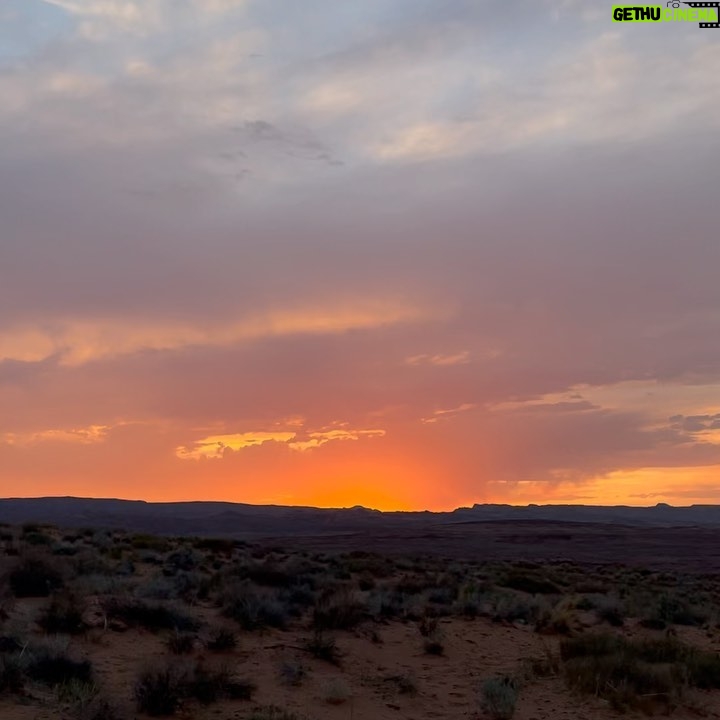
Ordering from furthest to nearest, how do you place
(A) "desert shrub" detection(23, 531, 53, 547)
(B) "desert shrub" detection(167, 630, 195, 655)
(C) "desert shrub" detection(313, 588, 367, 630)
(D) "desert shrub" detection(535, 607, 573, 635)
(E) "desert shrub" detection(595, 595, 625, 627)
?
(A) "desert shrub" detection(23, 531, 53, 547) → (E) "desert shrub" detection(595, 595, 625, 627) → (D) "desert shrub" detection(535, 607, 573, 635) → (C) "desert shrub" detection(313, 588, 367, 630) → (B) "desert shrub" detection(167, 630, 195, 655)

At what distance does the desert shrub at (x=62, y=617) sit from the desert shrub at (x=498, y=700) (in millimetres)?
6772

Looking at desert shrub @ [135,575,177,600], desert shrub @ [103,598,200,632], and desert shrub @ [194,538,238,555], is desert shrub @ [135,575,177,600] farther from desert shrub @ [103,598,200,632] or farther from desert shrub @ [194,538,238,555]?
desert shrub @ [194,538,238,555]

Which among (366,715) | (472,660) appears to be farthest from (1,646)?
(472,660)

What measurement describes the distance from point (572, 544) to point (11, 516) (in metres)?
123

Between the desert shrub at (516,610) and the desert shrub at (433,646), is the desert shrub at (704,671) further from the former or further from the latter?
the desert shrub at (516,610)

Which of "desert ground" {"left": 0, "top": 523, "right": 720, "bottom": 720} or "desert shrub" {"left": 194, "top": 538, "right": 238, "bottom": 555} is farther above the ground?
"desert ground" {"left": 0, "top": 523, "right": 720, "bottom": 720}

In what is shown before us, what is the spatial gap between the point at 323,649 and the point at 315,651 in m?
0.14

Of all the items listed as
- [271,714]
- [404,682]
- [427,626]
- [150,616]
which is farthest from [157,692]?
[427,626]

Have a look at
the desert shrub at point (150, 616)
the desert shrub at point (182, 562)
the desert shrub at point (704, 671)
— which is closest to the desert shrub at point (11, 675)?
the desert shrub at point (150, 616)

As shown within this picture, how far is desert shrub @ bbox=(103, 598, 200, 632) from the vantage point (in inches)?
561

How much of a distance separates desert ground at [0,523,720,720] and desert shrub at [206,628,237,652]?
27 mm

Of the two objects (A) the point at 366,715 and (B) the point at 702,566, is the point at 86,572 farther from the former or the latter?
(B) the point at 702,566

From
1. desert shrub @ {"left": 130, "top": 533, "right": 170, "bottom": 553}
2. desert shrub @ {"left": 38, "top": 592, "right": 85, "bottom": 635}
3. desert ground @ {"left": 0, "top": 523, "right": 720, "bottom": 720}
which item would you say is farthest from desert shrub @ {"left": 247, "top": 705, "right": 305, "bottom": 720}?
desert shrub @ {"left": 130, "top": 533, "right": 170, "bottom": 553}

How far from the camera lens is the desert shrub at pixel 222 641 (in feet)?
44.3
